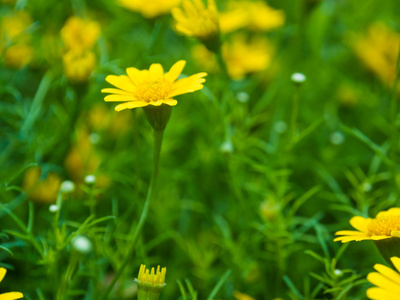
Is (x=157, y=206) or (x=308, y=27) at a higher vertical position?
(x=308, y=27)

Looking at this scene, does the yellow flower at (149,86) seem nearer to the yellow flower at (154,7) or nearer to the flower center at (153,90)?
the flower center at (153,90)

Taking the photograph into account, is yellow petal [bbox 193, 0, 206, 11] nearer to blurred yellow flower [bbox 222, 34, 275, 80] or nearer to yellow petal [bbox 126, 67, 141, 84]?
yellow petal [bbox 126, 67, 141, 84]

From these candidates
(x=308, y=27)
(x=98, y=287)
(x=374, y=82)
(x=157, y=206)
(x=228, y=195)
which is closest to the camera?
(x=98, y=287)

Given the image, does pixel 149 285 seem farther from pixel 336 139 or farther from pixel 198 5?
pixel 336 139

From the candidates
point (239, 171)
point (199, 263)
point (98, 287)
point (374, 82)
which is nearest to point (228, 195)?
point (239, 171)

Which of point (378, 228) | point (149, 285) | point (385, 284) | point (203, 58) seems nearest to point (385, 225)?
point (378, 228)

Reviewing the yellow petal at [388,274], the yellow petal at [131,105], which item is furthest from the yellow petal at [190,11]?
the yellow petal at [388,274]

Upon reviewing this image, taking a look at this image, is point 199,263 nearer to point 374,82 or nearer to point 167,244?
point 167,244
